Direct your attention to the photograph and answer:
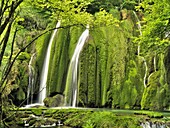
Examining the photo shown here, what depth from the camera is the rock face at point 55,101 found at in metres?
16.1

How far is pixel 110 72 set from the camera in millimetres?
17719

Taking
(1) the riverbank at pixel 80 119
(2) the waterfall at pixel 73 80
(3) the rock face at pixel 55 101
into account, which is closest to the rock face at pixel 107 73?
(3) the rock face at pixel 55 101

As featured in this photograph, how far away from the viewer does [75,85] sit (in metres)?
16.9

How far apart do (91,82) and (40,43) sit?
194 inches

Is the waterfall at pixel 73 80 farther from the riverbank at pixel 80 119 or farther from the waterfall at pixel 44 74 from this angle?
the riverbank at pixel 80 119

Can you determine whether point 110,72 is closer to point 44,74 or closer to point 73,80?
point 73,80

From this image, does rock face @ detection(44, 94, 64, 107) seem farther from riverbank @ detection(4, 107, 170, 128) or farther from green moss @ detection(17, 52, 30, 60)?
green moss @ detection(17, 52, 30, 60)

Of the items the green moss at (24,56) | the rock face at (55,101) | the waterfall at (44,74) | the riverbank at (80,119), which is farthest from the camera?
the green moss at (24,56)

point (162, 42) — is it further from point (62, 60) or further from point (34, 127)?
point (62, 60)

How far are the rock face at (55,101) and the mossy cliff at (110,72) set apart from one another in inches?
20.4

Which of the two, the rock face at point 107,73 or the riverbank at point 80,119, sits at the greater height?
the rock face at point 107,73

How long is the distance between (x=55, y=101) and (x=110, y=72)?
385 cm

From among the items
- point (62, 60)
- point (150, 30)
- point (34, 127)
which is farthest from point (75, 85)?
point (150, 30)

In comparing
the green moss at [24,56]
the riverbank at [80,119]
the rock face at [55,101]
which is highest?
the green moss at [24,56]
